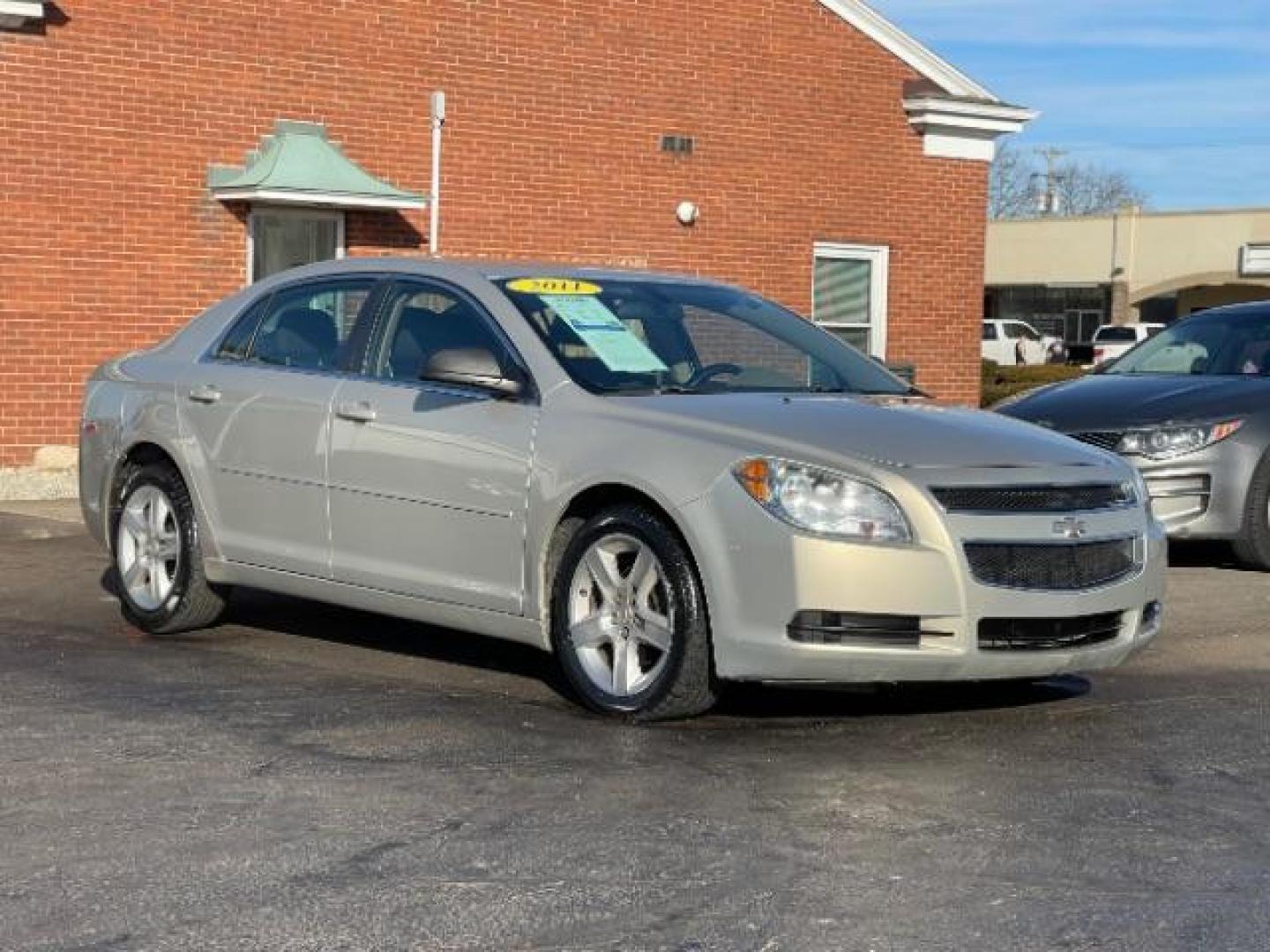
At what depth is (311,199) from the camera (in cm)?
1614

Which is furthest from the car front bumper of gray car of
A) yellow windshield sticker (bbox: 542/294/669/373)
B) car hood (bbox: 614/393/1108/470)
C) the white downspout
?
the white downspout

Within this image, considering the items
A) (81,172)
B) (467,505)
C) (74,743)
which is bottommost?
(74,743)

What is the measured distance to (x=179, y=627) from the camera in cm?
917

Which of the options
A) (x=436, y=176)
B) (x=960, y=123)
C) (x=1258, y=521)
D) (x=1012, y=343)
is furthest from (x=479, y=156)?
(x=1012, y=343)

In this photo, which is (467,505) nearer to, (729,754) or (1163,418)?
(729,754)

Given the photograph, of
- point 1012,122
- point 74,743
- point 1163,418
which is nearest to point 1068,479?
point 74,743

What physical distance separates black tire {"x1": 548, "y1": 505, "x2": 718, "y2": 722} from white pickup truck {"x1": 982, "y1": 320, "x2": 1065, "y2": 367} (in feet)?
157

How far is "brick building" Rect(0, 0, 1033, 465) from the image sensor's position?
15.5m

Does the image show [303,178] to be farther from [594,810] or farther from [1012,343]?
[1012,343]

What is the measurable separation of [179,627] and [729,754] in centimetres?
329

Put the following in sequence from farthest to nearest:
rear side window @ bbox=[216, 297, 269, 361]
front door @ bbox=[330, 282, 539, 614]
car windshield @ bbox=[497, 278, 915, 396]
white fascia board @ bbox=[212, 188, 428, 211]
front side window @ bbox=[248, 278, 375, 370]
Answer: white fascia board @ bbox=[212, 188, 428, 211]
rear side window @ bbox=[216, 297, 269, 361]
front side window @ bbox=[248, 278, 375, 370]
car windshield @ bbox=[497, 278, 915, 396]
front door @ bbox=[330, 282, 539, 614]

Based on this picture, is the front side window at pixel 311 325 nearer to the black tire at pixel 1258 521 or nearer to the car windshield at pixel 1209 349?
the black tire at pixel 1258 521

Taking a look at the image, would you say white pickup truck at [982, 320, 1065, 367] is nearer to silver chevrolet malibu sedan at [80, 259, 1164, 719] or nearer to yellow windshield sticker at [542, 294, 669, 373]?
silver chevrolet malibu sedan at [80, 259, 1164, 719]

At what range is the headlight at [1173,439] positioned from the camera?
463 inches
